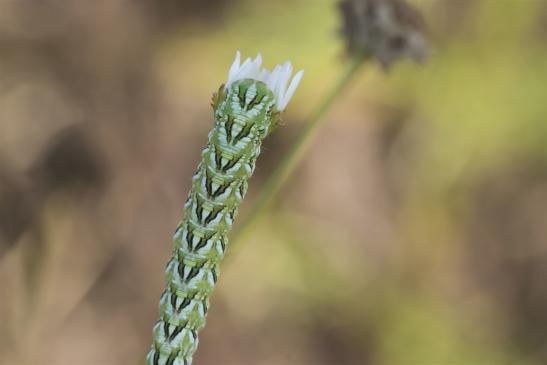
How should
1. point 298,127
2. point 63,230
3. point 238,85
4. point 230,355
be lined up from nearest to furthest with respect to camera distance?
point 238,85 < point 63,230 < point 230,355 < point 298,127

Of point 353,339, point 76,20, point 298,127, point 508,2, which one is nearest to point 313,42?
point 298,127

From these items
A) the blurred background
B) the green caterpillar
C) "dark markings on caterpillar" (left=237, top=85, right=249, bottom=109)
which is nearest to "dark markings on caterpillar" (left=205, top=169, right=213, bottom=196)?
the green caterpillar

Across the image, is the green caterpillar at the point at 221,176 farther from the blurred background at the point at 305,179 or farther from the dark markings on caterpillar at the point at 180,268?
the blurred background at the point at 305,179

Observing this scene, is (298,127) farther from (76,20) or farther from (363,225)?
(76,20)

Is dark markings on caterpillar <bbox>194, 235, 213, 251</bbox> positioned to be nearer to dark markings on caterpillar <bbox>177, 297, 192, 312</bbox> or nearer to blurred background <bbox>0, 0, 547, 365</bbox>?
dark markings on caterpillar <bbox>177, 297, 192, 312</bbox>

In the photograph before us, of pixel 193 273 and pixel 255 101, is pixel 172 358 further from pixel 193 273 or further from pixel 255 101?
pixel 255 101

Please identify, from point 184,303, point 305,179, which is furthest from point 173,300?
point 305,179
